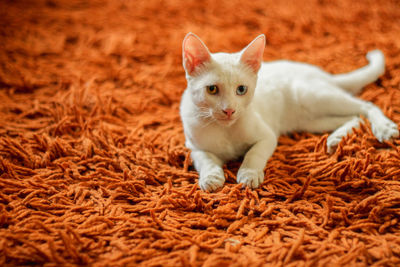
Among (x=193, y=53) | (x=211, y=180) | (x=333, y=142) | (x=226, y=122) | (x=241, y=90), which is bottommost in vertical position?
(x=211, y=180)

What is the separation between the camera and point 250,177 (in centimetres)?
122

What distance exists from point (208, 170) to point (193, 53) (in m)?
0.47

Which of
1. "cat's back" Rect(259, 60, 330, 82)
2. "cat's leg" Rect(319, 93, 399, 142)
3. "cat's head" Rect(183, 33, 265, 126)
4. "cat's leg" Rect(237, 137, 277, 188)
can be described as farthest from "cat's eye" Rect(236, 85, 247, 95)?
"cat's leg" Rect(319, 93, 399, 142)

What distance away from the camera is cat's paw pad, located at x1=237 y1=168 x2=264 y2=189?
3.99 ft

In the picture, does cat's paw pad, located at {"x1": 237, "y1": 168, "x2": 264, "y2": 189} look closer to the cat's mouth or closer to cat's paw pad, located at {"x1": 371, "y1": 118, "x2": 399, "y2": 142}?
the cat's mouth

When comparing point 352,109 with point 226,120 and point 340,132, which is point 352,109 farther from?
point 226,120

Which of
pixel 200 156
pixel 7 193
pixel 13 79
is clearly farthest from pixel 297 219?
pixel 13 79

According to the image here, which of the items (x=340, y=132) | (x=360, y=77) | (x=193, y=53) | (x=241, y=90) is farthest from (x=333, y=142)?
(x=193, y=53)

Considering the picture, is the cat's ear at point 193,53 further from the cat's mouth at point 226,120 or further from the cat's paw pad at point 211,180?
the cat's paw pad at point 211,180

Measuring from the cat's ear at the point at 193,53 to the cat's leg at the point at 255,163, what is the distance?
1.37 ft

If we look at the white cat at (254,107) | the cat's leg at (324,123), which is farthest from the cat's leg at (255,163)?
the cat's leg at (324,123)

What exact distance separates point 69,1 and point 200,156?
7.22 feet

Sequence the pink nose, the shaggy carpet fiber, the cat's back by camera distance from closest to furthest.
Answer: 1. the shaggy carpet fiber
2. the pink nose
3. the cat's back

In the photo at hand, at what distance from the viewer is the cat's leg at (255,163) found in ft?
4.01
